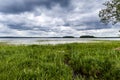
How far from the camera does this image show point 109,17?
22.0 m

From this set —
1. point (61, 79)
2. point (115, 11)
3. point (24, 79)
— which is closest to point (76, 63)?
point (61, 79)

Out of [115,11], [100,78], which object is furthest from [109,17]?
[100,78]

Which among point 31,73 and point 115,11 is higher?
point 115,11

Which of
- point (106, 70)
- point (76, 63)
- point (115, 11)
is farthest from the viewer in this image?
point (115, 11)

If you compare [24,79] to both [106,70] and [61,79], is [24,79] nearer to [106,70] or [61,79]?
[61,79]

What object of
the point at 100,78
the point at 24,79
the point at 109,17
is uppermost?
the point at 109,17

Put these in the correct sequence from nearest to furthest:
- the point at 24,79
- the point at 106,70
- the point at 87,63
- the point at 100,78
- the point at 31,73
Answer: the point at 24,79
the point at 31,73
the point at 100,78
the point at 106,70
the point at 87,63

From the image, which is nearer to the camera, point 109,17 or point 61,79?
point 61,79

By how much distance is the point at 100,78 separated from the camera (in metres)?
6.85

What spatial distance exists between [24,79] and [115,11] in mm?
18981

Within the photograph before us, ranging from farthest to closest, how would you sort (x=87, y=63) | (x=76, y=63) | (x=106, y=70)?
(x=76, y=63)
(x=87, y=63)
(x=106, y=70)

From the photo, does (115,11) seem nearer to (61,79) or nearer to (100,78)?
(100,78)

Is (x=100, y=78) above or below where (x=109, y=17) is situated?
below

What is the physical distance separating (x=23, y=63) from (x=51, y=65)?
65.7 inches
